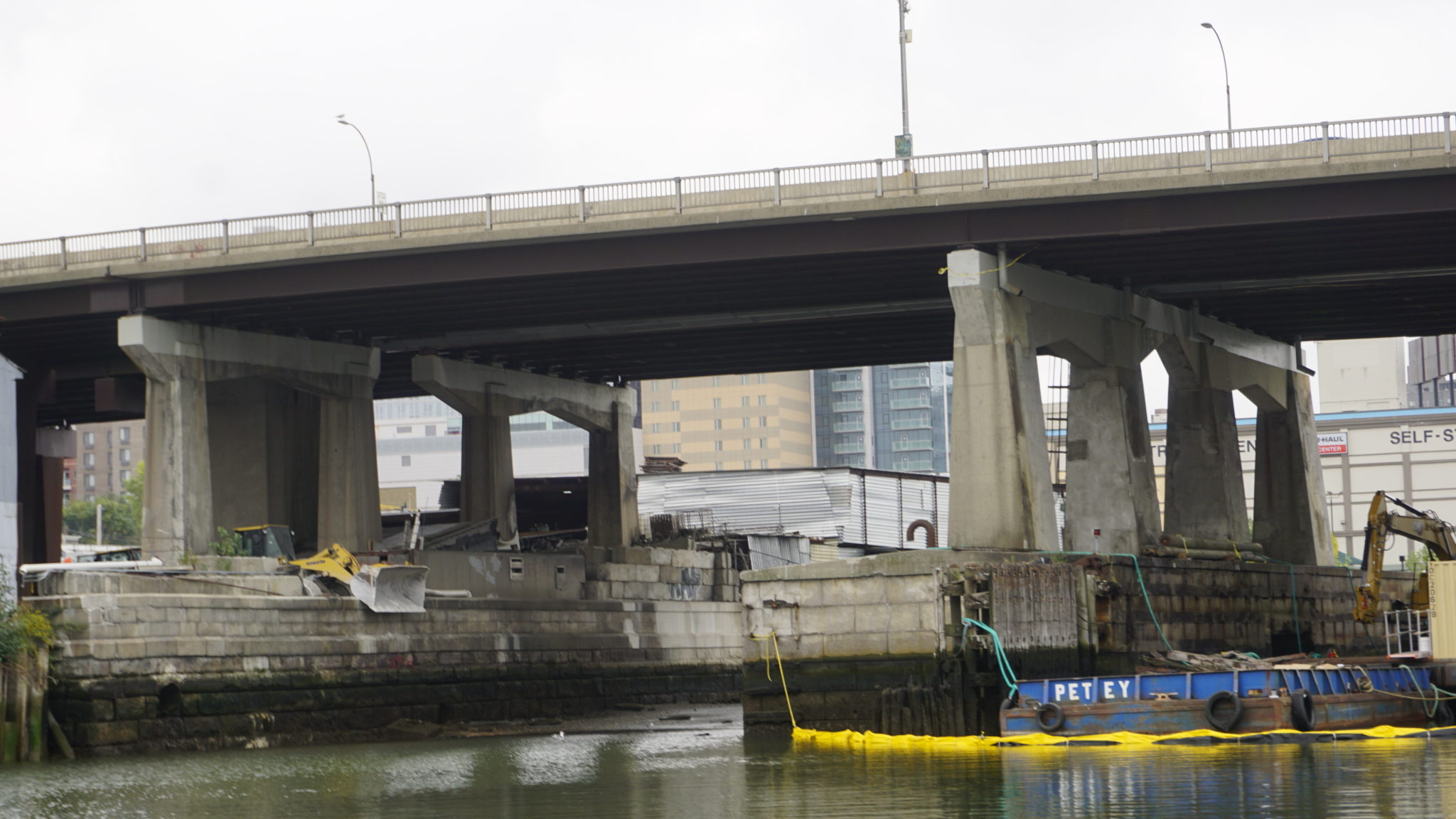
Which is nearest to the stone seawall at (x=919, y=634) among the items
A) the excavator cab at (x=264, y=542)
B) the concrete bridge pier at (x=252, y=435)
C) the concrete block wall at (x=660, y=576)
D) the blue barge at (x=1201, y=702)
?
the blue barge at (x=1201, y=702)

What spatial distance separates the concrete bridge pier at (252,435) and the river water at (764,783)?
16.9 meters

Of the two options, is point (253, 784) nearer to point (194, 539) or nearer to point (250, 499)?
point (194, 539)

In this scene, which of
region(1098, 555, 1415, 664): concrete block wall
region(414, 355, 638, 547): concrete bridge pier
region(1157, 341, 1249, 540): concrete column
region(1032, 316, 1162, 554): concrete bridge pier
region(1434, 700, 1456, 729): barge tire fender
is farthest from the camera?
region(414, 355, 638, 547): concrete bridge pier

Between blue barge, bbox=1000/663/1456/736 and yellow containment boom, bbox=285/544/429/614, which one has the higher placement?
yellow containment boom, bbox=285/544/429/614

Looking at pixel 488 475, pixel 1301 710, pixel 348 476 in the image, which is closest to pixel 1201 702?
pixel 1301 710

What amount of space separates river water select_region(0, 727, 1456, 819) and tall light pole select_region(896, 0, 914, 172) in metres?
19.9

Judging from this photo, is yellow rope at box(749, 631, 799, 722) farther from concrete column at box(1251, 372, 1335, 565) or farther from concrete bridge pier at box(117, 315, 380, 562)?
concrete column at box(1251, 372, 1335, 565)

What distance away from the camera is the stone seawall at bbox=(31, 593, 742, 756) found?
149ft

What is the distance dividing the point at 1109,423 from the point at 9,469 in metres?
34.3

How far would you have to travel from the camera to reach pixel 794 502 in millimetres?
90125

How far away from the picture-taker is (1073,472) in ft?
195

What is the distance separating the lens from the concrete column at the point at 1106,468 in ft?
193

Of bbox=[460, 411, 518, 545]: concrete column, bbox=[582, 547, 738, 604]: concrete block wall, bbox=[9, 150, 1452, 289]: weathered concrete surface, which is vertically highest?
bbox=[9, 150, 1452, 289]: weathered concrete surface

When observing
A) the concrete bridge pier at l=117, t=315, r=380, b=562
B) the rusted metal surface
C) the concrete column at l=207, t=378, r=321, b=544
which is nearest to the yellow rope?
the concrete bridge pier at l=117, t=315, r=380, b=562
